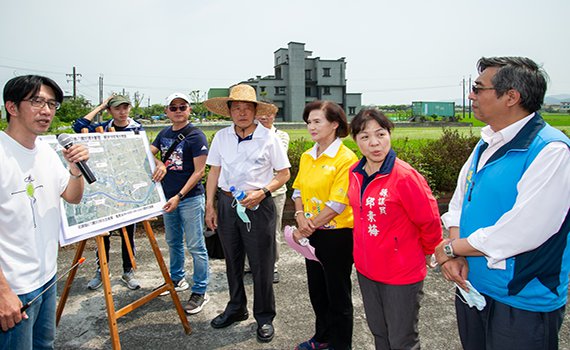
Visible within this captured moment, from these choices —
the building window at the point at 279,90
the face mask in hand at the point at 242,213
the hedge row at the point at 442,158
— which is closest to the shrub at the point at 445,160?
the hedge row at the point at 442,158

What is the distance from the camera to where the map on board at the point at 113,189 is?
2811 millimetres

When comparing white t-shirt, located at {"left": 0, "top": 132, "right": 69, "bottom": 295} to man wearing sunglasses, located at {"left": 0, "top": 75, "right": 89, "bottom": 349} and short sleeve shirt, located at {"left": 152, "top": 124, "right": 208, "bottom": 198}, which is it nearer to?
→ man wearing sunglasses, located at {"left": 0, "top": 75, "right": 89, "bottom": 349}

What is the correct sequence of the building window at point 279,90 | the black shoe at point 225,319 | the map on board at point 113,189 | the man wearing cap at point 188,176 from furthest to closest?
the building window at point 279,90 → the man wearing cap at point 188,176 → the black shoe at point 225,319 → the map on board at point 113,189

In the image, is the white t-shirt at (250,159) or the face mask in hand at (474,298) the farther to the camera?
the white t-shirt at (250,159)

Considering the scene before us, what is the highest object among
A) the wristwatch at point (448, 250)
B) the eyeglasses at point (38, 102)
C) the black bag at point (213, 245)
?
Answer: the eyeglasses at point (38, 102)

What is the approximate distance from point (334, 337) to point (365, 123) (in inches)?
66.3

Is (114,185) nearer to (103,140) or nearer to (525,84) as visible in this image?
(103,140)

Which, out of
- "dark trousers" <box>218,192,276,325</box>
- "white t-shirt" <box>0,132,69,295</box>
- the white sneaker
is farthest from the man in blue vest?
the white sneaker

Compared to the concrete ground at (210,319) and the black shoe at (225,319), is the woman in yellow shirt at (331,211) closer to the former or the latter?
the concrete ground at (210,319)

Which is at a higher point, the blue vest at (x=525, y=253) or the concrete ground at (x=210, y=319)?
the blue vest at (x=525, y=253)

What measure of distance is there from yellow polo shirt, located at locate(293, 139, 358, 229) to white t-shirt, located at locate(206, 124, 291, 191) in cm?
53

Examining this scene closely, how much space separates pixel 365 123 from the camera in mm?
2377

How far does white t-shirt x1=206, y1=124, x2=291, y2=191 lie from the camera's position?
320cm

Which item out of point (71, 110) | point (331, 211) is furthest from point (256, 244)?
point (71, 110)
